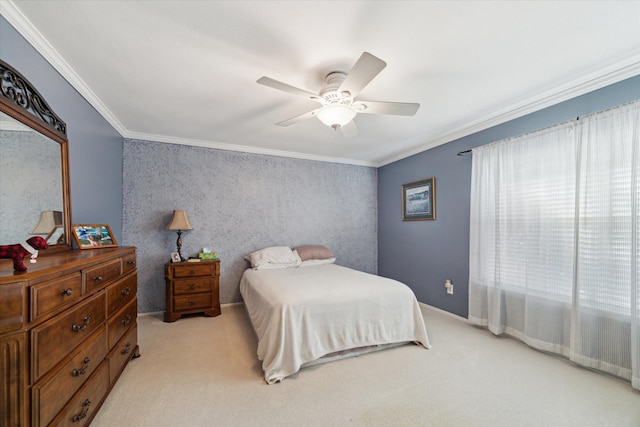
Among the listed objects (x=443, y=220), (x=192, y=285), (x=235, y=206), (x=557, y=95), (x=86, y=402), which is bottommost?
(x=86, y=402)

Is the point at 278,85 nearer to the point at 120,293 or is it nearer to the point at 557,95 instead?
the point at 120,293

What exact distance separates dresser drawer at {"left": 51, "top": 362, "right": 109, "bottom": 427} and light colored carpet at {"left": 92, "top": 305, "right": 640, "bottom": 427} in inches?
5.6

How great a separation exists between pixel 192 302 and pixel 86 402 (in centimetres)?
189

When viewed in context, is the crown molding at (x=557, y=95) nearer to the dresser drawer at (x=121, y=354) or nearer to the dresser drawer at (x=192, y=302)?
the dresser drawer at (x=192, y=302)

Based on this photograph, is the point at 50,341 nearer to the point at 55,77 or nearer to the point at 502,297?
the point at 55,77

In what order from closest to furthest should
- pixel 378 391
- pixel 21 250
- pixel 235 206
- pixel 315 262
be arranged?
pixel 21 250
pixel 378 391
pixel 235 206
pixel 315 262

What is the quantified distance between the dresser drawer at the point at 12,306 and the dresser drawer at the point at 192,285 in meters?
2.37

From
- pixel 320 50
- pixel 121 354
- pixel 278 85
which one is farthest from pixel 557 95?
pixel 121 354

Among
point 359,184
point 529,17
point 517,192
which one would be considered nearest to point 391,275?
point 359,184

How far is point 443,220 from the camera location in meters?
3.45

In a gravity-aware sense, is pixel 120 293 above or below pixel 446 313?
above

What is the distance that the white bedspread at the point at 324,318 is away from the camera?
2012 mm

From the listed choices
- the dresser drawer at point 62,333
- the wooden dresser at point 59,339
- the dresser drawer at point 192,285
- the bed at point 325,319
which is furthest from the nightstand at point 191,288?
the dresser drawer at point 62,333

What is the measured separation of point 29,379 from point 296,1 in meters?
2.05
